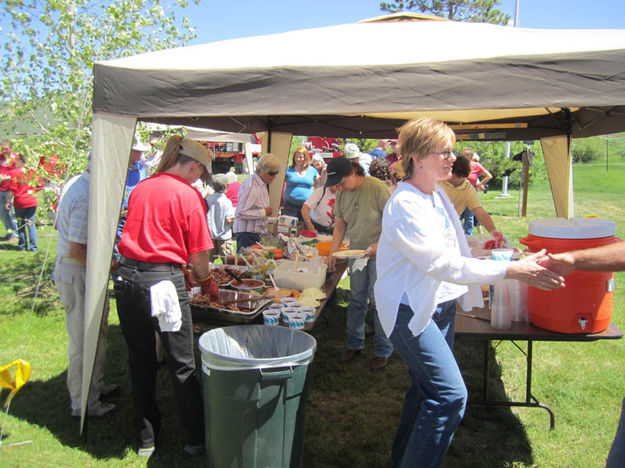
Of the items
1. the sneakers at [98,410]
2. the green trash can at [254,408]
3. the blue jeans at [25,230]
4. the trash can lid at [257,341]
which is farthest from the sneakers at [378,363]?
the blue jeans at [25,230]

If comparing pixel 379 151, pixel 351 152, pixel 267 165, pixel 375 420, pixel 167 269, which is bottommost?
pixel 375 420

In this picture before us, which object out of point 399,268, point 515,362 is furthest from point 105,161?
point 515,362

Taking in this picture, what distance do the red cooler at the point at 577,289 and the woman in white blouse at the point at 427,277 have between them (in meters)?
0.42

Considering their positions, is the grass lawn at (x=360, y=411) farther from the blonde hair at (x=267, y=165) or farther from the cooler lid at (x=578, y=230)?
the blonde hair at (x=267, y=165)

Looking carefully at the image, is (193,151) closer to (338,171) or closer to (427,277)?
(338,171)

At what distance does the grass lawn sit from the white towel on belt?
563mm

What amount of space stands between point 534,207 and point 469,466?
42.1 feet

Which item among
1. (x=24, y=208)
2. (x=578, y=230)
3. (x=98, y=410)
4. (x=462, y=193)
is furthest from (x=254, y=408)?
(x=24, y=208)

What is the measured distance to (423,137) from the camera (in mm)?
2084

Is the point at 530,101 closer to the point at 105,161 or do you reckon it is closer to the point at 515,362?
the point at 105,161

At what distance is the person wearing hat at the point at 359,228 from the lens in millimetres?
3852

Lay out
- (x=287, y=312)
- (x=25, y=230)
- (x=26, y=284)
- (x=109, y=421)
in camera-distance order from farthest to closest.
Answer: (x=25, y=230) → (x=26, y=284) → (x=109, y=421) → (x=287, y=312)

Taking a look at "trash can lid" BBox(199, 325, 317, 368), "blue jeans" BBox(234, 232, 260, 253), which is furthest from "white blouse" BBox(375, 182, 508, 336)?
"blue jeans" BBox(234, 232, 260, 253)

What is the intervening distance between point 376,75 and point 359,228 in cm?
176
